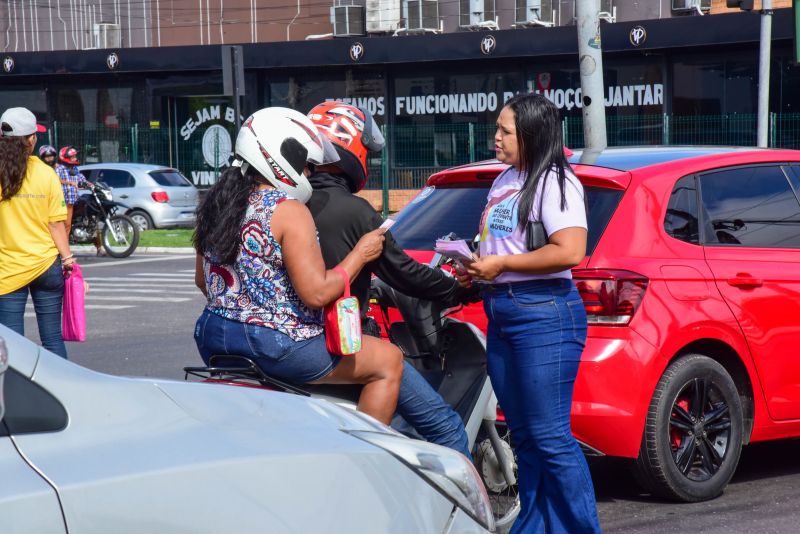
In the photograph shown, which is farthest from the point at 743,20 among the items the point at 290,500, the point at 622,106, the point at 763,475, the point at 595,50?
the point at 290,500

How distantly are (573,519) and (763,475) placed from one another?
2.11 meters

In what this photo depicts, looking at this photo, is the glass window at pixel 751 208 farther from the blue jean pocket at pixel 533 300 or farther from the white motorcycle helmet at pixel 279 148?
the white motorcycle helmet at pixel 279 148

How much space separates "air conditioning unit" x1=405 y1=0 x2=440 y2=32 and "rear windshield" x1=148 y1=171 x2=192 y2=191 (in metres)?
8.43

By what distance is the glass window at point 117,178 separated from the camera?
2456 cm

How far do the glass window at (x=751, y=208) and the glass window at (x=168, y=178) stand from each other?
786 inches

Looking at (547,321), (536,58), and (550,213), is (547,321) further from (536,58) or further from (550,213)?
(536,58)

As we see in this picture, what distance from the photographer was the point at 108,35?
35281 mm

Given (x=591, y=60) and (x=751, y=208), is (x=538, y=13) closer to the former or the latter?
(x=591, y=60)

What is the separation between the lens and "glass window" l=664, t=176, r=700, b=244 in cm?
551

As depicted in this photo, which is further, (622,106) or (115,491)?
(622,106)

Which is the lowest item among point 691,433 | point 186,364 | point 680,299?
point 186,364

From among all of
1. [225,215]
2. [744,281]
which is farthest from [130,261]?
[225,215]

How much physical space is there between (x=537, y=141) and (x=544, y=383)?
34.9 inches

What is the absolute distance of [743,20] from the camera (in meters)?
25.7
